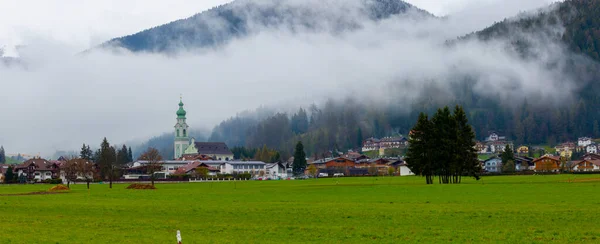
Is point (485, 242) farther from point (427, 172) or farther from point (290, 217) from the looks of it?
point (427, 172)

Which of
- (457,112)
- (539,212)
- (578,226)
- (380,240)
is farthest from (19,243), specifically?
(457,112)

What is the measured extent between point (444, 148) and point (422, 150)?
353 centimetres

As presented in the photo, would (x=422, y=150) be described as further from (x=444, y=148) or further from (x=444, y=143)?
(x=444, y=143)

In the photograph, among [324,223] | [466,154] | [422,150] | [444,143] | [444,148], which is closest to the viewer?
[324,223]

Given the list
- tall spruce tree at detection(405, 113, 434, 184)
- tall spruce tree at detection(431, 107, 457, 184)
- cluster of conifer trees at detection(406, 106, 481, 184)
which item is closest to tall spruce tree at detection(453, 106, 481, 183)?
cluster of conifer trees at detection(406, 106, 481, 184)

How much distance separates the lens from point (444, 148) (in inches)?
3912

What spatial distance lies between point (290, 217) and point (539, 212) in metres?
13.7

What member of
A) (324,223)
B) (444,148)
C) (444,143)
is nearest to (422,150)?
(444,148)

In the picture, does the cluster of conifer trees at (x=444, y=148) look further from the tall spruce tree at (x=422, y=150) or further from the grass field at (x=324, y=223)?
the grass field at (x=324, y=223)

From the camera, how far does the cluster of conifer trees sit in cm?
9881

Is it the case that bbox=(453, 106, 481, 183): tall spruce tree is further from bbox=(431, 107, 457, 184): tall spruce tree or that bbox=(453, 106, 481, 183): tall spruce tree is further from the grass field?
the grass field

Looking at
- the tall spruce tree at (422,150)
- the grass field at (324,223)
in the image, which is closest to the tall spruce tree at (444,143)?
the tall spruce tree at (422,150)

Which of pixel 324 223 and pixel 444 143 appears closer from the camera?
pixel 324 223

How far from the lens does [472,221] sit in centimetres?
3600
